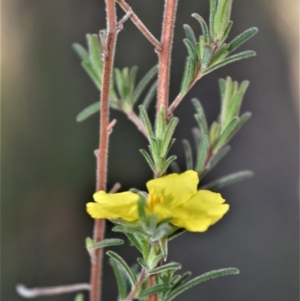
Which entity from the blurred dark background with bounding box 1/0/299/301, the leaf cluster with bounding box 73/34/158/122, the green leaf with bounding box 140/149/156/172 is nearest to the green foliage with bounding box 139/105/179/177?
the green leaf with bounding box 140/149/156/172

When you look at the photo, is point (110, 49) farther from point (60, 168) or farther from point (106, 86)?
point (60, 168)

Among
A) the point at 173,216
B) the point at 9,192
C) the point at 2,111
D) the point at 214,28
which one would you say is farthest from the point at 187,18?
the point at 173,216

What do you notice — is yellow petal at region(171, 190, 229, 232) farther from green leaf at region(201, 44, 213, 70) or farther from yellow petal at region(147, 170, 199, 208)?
green leaf at region(201, 44, 213, 70)

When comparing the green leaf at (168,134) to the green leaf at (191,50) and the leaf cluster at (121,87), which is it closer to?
the green leaf at (191,50)

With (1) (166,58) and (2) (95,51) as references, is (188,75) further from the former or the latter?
(2) (95,51)

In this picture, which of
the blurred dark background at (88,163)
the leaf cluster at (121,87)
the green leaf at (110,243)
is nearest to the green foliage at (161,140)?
the green leaf at (110,243)

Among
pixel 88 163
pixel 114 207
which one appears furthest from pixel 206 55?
pixel 88 163
